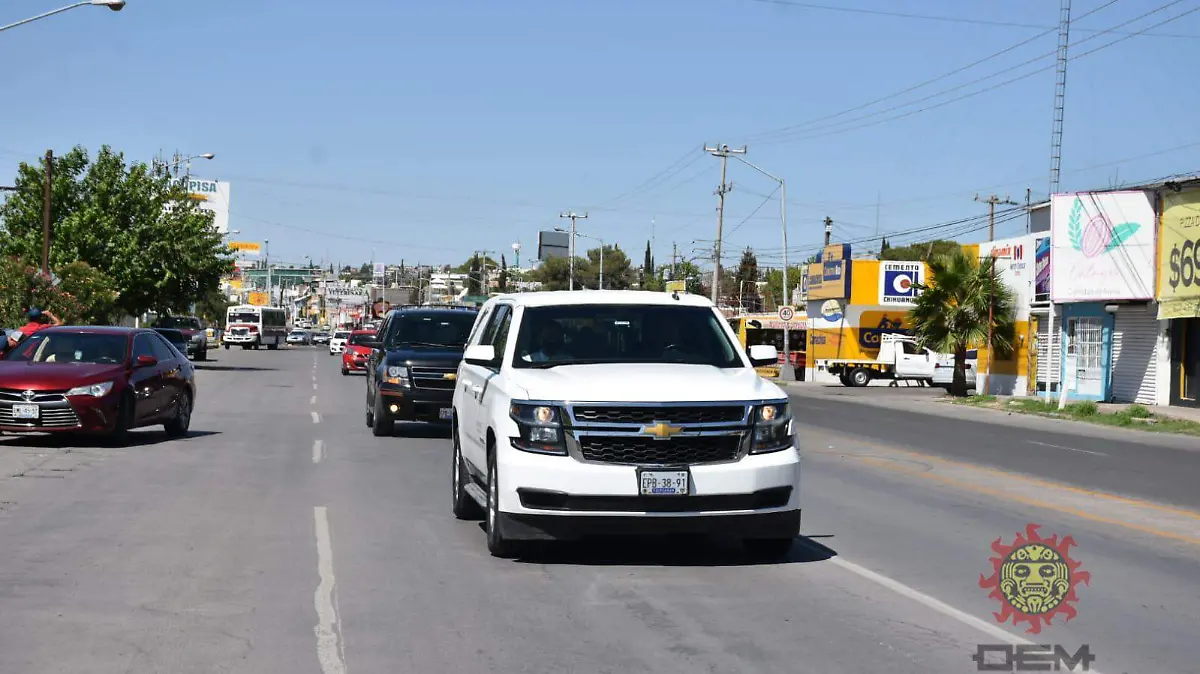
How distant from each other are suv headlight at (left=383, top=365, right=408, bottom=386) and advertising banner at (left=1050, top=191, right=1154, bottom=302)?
2777 cm

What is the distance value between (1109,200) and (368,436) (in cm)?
2836

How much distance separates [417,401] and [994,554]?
11314mm

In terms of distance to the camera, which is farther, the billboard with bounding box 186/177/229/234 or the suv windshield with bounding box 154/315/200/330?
the billboard with bounding box 186/177/229/234

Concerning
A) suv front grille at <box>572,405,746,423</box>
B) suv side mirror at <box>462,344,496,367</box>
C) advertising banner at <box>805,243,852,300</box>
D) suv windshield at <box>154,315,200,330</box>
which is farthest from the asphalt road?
suv windshield at <box>154,315,200,330</box>

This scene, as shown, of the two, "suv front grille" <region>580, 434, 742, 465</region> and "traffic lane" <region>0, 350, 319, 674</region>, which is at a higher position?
"suv front grille" <region>580, 434, 742, 465</region>

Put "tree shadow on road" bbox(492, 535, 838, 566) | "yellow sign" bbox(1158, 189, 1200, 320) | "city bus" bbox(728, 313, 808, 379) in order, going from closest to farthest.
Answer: "tree shadow on road" bbox(492, 535, 838, 566), "yellow sign" bbox(1158, 189, 1200, 320), "city bus" bbox(728, 313, 808, 379)

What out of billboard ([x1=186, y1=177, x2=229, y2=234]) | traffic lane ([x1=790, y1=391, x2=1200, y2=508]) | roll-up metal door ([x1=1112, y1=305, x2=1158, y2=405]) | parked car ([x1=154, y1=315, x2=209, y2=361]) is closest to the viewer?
traffic lane ([x1=790, y1=391, x2=1200, y2=508])

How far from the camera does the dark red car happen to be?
57.8 ft

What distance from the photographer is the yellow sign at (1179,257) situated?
38.0 metres

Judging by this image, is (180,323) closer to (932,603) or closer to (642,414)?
(642,414)

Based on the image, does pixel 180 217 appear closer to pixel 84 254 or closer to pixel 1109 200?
pixel 84 254

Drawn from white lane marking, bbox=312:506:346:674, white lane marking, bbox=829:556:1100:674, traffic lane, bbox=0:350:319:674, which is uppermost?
white lane marking, bbox=829:556:1100:674

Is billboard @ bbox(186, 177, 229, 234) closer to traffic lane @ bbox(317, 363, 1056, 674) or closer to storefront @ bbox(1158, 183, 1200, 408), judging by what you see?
storefront @ bbox(1158, 183, 1200, 408)

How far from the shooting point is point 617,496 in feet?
29.4
